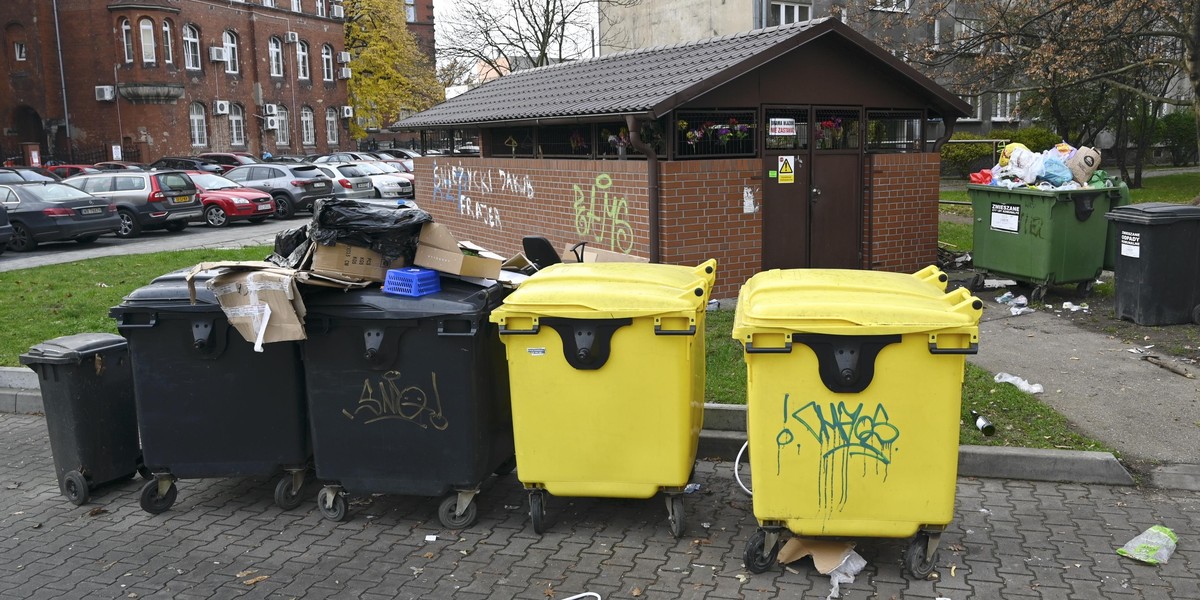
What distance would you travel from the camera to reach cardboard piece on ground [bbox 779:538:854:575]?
4629mm

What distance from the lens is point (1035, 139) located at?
2845 cm

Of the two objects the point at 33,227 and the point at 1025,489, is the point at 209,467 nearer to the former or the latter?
the point at 1025,489

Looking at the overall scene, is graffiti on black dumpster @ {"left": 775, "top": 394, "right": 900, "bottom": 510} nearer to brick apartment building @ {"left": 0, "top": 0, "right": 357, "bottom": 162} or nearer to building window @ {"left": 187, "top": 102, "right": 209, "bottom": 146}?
brick apartment building @ {"left": 0, "top": 0, "right": 357, "bottom": 162}

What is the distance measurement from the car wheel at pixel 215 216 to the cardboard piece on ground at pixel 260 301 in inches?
762

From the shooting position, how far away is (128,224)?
841 inches

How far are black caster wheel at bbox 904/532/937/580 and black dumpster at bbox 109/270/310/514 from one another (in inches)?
128

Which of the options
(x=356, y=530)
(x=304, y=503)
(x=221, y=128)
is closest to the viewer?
(x=356, y=530)

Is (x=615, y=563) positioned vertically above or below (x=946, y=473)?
below

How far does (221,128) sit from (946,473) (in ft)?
145

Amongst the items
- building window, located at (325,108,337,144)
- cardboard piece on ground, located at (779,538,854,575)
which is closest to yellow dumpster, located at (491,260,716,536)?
cardboard piece on ground, located at (779,538,854,575)

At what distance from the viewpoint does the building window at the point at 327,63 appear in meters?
49.9

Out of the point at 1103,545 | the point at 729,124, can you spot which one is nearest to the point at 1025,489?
the point at 1103,545

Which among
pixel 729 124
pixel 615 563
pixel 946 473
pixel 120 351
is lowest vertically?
pixel 615 563

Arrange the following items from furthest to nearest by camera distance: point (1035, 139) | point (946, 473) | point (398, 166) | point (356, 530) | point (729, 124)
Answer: point (398, 166), point (1035, 139), point (729, 124), point (356, 530), point (946, 473)
